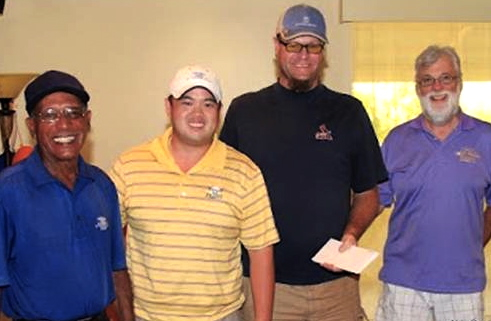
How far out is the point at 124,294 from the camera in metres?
2.02

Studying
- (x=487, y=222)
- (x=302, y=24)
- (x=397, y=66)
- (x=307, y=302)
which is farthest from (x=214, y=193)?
(x=397, y=66)

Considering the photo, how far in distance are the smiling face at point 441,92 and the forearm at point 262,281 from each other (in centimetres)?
88

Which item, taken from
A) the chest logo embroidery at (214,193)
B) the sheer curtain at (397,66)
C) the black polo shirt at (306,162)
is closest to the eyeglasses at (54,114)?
the chest logo embroidery at (214,193)

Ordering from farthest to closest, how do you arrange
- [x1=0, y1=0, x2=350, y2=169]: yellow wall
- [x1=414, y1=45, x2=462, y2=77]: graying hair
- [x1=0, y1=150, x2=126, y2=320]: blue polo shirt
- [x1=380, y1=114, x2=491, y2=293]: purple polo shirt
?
[x1=0, y1=0, x2=350, y2=169]: yellow wall → [x1=414, y1=45, x2=462, y2=77]: graying hair → [x1=380, y1=114, x2=491, y2=293]: purple polo shirt → [x1=0, y1=150, x2=126, y2=320]: blue polo shirt

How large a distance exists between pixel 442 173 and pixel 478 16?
192 centimetres

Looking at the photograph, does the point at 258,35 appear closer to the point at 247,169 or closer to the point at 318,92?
the point at 318,92

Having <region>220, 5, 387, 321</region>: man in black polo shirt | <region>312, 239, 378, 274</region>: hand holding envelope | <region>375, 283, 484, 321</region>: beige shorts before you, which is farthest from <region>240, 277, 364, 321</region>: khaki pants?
<region>375, 283, 484, 321</region>: beige shorts

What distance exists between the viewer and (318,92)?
2.38 m

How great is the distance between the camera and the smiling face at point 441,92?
2479mm

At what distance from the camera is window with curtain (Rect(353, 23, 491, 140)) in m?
3.94

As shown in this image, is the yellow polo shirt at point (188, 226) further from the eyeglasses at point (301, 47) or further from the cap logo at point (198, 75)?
the eyeglasses at point (301, 47)

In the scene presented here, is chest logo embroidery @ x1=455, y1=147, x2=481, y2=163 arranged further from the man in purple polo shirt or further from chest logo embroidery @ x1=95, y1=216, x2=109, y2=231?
chest logo embroidery @ x1=95, y1=216, x2=109, y2=231

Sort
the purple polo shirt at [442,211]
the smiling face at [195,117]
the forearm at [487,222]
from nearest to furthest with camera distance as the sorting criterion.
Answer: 1. the smiling face at [195,117]
2. the purple polo shirt at [442,211]
3. the forearm at [487,222]

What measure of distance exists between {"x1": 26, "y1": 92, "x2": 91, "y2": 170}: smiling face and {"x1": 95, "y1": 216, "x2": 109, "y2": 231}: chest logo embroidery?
7.6 inches
